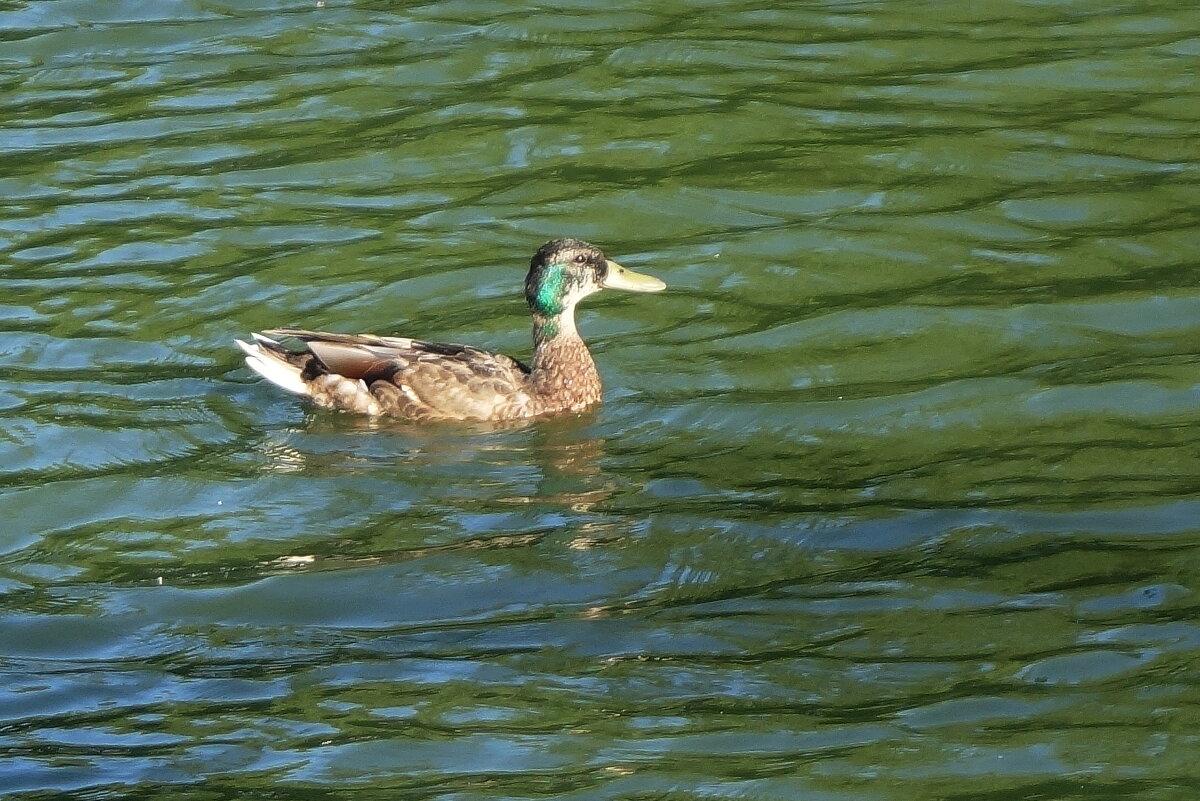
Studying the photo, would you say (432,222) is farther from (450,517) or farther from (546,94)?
(450,517)

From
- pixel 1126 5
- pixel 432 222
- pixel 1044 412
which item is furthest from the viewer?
pixel 1126 5

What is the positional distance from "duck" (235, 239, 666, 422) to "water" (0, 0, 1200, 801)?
0.19 metres

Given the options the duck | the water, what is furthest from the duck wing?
the water

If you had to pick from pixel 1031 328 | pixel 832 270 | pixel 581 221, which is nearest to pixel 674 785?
A: pixel 1031 328

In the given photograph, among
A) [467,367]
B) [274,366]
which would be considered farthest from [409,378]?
[274,366]

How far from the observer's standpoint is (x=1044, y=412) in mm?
9250

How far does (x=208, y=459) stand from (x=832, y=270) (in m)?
3.90

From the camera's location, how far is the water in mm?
6328

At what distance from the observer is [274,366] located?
10.3 metres

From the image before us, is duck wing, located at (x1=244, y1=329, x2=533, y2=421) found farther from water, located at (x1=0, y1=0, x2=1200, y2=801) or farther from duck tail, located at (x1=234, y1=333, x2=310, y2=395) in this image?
water, located at (x1=0, y1=0, x2=1200, y2=801)

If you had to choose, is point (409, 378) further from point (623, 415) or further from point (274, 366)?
point (623, 415)

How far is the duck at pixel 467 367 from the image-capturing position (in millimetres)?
10094

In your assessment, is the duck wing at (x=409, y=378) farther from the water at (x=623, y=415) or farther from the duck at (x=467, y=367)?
the water at (x=623, y=415)

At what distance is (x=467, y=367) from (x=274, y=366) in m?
Result: 1.06
